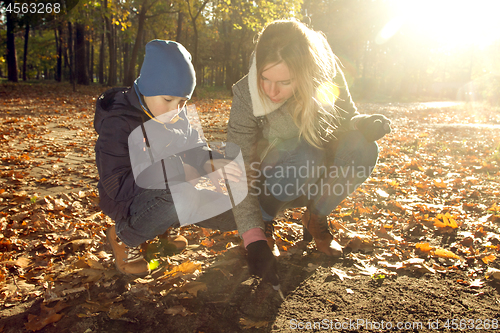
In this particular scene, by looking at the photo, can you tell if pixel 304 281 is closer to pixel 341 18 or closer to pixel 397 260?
pixel 397 260

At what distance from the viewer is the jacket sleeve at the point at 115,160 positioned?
1969mm

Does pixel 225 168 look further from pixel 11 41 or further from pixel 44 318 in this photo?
pixel 11 41

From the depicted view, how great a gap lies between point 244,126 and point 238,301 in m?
1.12

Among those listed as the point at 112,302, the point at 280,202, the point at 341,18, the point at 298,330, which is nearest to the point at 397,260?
the point at 280,202

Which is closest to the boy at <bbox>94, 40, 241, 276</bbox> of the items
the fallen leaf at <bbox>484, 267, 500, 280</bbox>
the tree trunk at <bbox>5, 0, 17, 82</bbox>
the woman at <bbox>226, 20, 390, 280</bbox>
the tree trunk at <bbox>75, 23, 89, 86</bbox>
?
the woman at <bbox>226, 20, 390, 280</bbox>

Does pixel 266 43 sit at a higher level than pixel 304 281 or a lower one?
higher

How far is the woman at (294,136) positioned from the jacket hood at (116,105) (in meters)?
0.65

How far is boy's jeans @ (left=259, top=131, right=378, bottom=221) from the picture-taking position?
233 cm

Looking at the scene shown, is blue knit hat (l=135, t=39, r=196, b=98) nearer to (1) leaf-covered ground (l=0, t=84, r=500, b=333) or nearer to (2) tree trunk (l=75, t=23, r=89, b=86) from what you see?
(1) leaf-covered ground (l=0, t=84, r=500, b=333)

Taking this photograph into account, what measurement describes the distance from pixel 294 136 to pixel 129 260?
4.60ft

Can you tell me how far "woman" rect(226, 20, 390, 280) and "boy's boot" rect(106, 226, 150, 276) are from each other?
2.30 ft

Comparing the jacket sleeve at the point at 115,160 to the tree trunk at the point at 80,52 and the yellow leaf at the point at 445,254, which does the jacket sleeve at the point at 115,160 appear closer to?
the yellow leaf at the point at 445,254

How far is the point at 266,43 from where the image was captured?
2.08 metres

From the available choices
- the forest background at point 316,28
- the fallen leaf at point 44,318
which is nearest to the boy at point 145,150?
the fallen leaf at point 44,318
